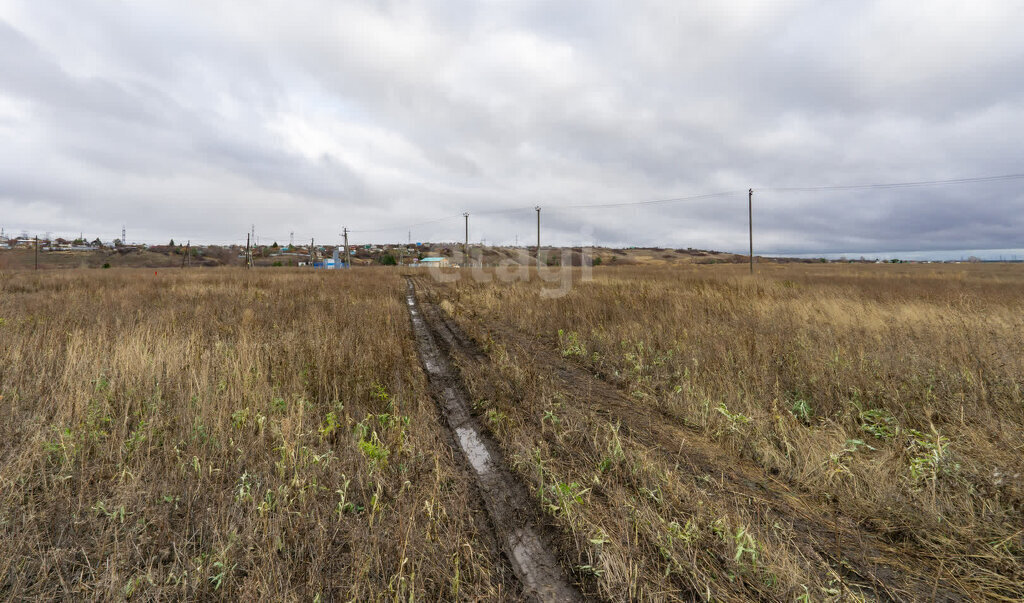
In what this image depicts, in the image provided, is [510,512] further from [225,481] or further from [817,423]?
[817,423]

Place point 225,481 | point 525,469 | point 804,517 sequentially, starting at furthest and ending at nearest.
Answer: point 525,469 < point 225,481 < point 804,517

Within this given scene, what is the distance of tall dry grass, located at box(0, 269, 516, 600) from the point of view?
6.93ft

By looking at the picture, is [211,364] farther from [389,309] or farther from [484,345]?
[389,309]

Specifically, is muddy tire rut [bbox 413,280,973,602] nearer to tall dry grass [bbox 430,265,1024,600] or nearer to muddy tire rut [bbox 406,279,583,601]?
tall dry grass [bbox 430,265,1024,600]

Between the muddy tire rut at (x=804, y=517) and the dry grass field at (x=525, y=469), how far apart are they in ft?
0.07

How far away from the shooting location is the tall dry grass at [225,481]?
6.93 feet

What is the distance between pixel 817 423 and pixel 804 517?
211 centimetres

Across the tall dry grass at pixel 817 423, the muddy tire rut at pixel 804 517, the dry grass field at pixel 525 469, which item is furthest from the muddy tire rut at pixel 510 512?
the muddy tire rut at pixel 804 517

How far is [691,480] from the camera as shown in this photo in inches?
122

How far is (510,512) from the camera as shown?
2793 mm

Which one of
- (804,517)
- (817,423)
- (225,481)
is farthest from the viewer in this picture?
(817,423)

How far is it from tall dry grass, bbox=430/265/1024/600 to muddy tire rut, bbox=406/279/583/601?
0.21 meters

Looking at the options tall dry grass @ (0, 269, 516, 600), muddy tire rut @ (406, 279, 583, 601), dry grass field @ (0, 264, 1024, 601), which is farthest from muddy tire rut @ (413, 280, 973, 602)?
tall dry grass @ (0, 269, 516, 600)

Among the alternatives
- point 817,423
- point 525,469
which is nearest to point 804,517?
point 817,423
